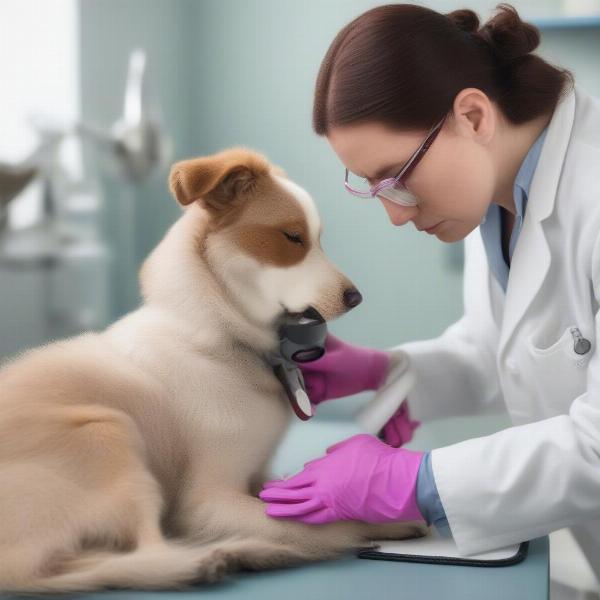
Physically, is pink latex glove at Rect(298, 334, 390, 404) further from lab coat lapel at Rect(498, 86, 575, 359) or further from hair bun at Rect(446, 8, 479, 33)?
hair bun at Rect(446, 8, 479, 33)

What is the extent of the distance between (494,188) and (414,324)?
152cm

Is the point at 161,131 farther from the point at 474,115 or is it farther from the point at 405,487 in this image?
the point at 405,487

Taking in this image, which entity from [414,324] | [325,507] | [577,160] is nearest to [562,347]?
[577,160]

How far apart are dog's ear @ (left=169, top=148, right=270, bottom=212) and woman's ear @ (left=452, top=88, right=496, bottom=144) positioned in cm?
27

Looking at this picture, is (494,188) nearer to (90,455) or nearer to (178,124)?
(90,455)

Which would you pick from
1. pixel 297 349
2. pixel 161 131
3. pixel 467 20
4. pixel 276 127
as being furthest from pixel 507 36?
pixel 276 127

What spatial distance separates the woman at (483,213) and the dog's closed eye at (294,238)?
0.12 m

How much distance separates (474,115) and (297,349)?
0.38m

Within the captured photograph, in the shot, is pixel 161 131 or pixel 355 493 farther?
pixel 161 131

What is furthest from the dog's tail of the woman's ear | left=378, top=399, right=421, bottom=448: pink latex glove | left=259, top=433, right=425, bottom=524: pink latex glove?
the woman's ear

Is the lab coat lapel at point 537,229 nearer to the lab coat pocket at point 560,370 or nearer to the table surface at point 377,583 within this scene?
the lab coat pocket at point 560,370

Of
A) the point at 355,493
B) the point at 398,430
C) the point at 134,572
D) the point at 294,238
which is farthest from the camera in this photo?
the point at 398,430

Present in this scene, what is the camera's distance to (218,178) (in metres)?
1.05

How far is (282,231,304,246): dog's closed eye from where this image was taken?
115cm
